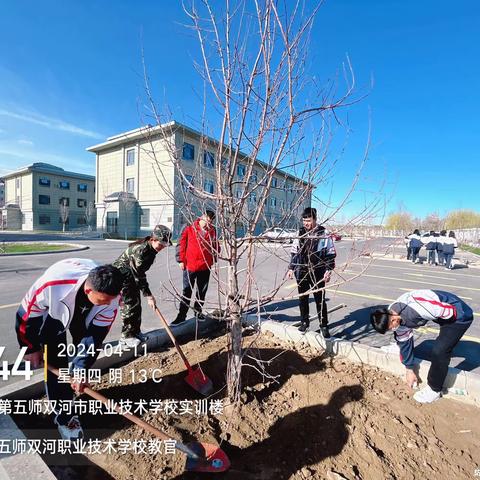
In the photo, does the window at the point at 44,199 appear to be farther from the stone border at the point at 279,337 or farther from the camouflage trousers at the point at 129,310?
the stone border at the point at 279,337

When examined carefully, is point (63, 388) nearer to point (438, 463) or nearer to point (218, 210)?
point (218, 210)

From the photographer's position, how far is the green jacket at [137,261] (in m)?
3.08

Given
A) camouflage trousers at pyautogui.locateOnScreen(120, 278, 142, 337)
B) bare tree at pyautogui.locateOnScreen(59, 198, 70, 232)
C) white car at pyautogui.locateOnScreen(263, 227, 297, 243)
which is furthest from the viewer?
bare tree at pyautogui.locateOnScreen(59, 198, 70, 232)

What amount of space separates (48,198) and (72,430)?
48.8m

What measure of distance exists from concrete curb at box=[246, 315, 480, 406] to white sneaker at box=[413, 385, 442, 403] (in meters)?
0.15

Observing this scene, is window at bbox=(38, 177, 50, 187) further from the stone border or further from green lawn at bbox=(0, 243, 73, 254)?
the stone border

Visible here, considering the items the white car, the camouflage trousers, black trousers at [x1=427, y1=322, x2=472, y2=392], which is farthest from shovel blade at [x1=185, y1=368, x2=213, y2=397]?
black trousers at [x1=427, y1=322, x2=472, y2=392]

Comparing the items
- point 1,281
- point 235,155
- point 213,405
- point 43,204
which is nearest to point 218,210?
point 235,155

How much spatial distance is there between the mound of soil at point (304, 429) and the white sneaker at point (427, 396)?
0.04 m

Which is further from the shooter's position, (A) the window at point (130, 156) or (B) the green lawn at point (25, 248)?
(A) the window at point (130, 156)

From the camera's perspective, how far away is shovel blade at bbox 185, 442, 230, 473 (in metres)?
1.71

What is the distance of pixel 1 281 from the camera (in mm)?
6852

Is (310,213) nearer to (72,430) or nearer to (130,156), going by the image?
(72,430)

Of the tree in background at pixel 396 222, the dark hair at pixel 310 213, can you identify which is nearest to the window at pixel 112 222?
the tree in background at pixel 396 222
